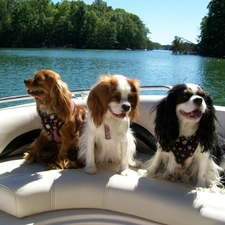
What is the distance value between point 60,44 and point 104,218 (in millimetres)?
70954

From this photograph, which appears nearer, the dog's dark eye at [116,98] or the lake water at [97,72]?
the dog's dark eye at [116,98]

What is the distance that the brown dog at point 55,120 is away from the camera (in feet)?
8.90

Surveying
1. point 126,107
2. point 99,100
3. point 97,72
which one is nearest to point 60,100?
point 99,100

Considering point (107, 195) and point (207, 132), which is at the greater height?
point (207, 132)

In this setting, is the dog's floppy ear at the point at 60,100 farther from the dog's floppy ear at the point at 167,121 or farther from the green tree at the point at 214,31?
the green tree at the point at 214,31

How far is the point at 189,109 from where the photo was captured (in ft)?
7.14

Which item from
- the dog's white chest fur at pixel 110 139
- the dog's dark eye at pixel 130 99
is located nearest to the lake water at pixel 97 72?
the dog's white chest fur at pixel 110 139

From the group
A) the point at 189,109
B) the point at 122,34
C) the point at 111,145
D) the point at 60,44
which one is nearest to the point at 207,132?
the point at 189,109

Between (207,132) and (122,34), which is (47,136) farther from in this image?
(122,34)

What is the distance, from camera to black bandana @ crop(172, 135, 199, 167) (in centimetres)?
242

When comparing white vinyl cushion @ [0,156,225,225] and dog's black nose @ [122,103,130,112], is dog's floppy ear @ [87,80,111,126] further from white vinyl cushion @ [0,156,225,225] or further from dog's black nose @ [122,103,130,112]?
white vinyl cushion @ [0,156,225,225]

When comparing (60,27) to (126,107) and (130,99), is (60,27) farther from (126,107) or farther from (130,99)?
(126,107)

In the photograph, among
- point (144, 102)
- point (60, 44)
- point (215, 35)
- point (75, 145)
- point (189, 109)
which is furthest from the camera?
point (60, 44)

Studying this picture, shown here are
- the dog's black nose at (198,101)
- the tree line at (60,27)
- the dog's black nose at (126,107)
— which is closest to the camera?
the dog's black nose at (198,101)
